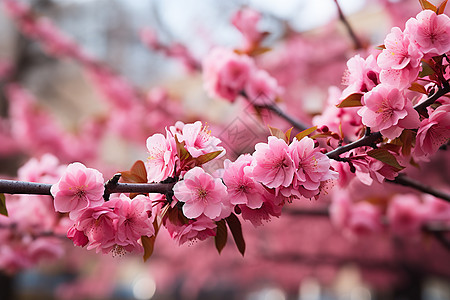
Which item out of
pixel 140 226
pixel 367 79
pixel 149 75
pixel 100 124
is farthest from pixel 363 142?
pixel 149 75

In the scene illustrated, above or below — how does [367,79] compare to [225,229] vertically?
above

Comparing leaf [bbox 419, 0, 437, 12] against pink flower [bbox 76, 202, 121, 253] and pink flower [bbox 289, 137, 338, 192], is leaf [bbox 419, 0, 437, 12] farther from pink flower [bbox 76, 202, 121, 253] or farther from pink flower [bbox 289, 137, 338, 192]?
pink flower [bbox 76, 202, 121, 253]

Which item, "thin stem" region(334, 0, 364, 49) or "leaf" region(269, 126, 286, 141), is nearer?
"leaf" region(269, 126, 286, 141)

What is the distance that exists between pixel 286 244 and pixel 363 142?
14.2ft

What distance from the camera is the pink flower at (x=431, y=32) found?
2.32 ft

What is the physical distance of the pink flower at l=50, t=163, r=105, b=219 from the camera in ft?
2.35

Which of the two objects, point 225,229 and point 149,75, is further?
point 149,75

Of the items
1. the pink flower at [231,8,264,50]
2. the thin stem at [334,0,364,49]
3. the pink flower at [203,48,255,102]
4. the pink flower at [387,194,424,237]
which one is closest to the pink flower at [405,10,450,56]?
the thin stem at [334,0,364,49]

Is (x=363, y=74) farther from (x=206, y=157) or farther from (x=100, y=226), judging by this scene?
(x=100, y=226)

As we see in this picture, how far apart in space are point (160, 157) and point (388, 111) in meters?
0.45

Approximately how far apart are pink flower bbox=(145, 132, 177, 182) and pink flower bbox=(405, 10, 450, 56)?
50cm

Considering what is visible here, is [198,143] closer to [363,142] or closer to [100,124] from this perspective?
[363,142]

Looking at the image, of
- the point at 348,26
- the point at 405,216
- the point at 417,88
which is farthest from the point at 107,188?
the point at 405,216

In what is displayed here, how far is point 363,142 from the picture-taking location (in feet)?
2.62
